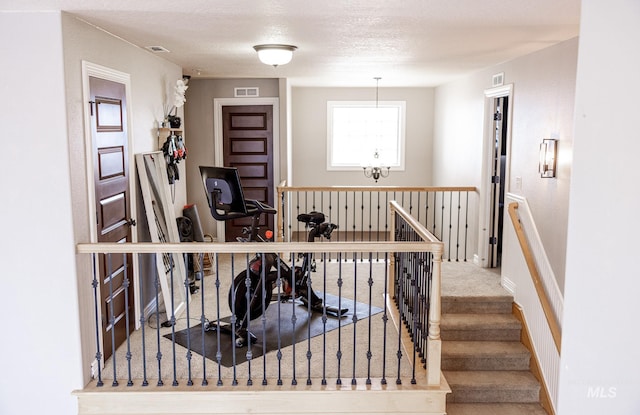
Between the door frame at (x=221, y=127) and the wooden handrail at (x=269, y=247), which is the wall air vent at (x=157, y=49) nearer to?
the wooden handrail at (x=269, y=247)

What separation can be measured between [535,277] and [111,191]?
3.55 metres

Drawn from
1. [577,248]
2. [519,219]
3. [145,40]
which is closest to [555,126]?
[519,219]

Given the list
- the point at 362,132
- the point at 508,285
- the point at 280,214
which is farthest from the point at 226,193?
the point at 362,132

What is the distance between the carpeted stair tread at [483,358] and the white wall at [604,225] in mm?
2794

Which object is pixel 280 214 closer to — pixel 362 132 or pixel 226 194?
pixel 226 194

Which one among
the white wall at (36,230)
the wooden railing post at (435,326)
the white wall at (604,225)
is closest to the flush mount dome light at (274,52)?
the white wall at (36,230)

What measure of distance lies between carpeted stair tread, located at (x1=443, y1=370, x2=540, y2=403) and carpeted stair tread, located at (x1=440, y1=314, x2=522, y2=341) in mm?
452

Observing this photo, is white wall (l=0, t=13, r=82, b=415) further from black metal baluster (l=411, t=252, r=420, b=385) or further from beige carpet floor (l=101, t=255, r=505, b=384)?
black metal baluster (l=411, t=252, r=420, b=385)

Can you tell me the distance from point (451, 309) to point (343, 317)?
1.21 meters

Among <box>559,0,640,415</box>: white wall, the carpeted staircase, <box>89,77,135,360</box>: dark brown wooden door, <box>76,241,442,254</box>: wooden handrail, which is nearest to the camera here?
<box>559,0,640,415</box>: white wall

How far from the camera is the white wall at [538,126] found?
4551 mm

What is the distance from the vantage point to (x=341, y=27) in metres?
3.91

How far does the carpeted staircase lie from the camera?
15.0 feet

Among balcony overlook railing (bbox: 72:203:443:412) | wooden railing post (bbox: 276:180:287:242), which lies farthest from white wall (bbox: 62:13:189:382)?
wooden railing post (bbox: 276:180:287:242)
